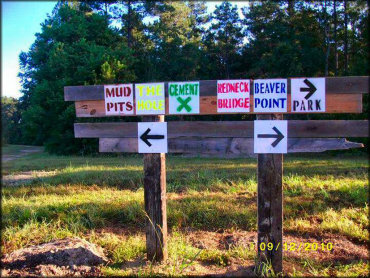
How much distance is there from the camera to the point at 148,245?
375 cm

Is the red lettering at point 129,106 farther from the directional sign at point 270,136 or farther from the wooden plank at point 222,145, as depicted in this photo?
the directional sign at point 270,136

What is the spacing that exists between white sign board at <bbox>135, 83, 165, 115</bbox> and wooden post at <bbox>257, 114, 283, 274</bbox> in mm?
1050

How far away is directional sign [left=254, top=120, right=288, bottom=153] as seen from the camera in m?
3.40

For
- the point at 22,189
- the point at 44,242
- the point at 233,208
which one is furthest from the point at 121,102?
the point at 22,189

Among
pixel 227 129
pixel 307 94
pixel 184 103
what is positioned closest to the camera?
pixel 307 94

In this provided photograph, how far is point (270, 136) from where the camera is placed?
342 cm

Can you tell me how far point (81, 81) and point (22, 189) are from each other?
52.2ft

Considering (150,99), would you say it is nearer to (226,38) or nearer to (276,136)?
(276,136)

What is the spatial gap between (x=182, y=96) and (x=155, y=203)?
121cm

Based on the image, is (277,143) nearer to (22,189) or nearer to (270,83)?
(270,83)

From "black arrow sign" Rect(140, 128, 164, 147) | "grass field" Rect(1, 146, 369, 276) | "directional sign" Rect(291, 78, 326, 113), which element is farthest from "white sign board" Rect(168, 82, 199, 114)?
"grass field" Rect(1, 146, 369, 276)

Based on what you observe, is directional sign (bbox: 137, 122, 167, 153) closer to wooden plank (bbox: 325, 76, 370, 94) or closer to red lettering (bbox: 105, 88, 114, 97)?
red lettering (bbox: 105, 88, 114, 97)
